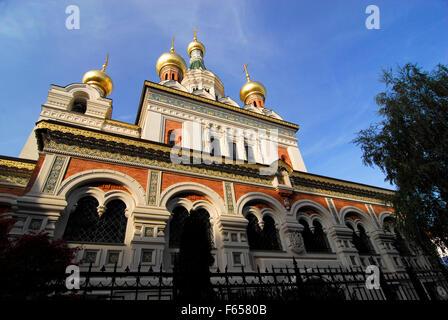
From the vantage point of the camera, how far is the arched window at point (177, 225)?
7.87 meters

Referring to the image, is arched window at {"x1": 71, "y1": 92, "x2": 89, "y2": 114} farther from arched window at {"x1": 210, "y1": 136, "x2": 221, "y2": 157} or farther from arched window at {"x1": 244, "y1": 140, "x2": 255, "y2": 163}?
arched window at {"x1": 244, "y1": 140, "x2": 255, "y2": 163}

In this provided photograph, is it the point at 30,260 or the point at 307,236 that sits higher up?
the point at 307,236

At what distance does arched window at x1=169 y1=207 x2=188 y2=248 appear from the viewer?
25.8 feet

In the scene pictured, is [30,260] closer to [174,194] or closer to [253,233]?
[174,194]

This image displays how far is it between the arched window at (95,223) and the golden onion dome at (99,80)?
12.4 meters

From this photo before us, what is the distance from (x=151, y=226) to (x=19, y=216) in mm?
3281

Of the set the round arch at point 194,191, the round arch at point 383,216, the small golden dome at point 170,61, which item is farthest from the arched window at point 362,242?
the small golden dome at point 170,61

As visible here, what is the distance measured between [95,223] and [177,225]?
250cm

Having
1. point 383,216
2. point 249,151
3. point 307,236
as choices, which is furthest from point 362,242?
point 249,151

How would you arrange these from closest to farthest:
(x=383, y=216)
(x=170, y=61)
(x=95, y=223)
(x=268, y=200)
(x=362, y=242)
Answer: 1. (x=95, y=223)
2. (x=268, y=200)
3. (x=362, y=242)
4. (x=383, y=216)
5. (x=170, y=61)

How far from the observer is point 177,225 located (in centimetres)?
827

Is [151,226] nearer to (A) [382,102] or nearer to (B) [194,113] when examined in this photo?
(B) [194,113]
